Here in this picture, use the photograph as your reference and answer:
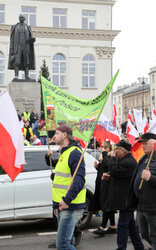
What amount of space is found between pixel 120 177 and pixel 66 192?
1427mm

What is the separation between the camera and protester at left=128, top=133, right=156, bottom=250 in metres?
5.02

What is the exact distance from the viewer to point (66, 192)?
5062 millimetres

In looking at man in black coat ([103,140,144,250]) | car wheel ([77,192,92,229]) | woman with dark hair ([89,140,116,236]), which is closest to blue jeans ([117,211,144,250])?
man in black coat ([103,140,144,250])

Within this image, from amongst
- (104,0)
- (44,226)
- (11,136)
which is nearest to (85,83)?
(104,0)

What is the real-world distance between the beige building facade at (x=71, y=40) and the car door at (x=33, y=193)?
3655 centimetres

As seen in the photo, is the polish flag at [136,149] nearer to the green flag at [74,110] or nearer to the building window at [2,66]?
the green flag at [74,110]

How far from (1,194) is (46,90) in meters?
2.04

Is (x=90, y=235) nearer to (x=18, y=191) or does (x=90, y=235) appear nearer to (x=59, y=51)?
(x=18, y=191)

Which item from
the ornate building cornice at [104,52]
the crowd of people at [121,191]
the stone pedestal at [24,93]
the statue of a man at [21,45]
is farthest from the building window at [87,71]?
the crowd of people at [121,191]

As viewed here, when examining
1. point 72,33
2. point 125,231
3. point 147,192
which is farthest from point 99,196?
point 72,33

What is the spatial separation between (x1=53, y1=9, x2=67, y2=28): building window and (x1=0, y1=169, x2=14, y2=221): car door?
3887cm

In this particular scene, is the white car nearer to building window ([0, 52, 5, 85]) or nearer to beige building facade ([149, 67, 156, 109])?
building window ([0, 52, 5, 85])

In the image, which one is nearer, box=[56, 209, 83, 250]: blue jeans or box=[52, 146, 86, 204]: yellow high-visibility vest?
box=[56, 209, 83, 250]: blue jeans

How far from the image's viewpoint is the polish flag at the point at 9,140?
Answer: 16.3 ft
